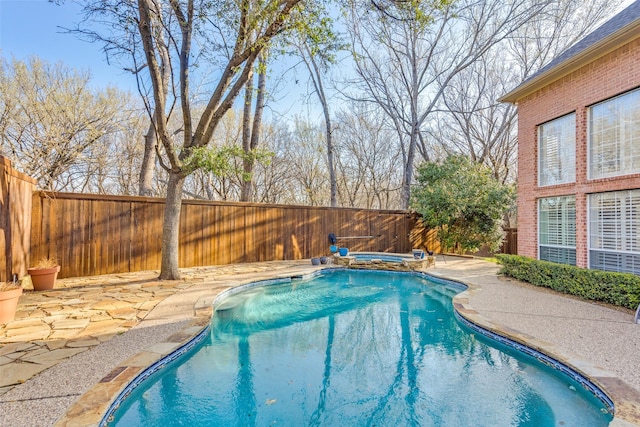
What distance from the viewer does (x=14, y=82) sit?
922 cm

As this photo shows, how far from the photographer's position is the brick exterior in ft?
18.8

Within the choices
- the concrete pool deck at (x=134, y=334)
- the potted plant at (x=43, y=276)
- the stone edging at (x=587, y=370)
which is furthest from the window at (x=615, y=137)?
the potted plant at (x=43, y=276)

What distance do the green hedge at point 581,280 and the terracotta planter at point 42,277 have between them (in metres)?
9.58

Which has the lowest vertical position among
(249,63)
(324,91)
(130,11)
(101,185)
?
(101,185)

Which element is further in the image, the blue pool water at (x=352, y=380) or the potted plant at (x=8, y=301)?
the potted plant at (x=8, y=301)

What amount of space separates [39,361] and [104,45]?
5.80 metres

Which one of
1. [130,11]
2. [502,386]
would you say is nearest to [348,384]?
[502,386]

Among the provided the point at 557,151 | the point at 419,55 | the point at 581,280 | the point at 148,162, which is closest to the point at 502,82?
the point at 419,55

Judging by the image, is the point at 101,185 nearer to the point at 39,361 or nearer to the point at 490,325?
the point at 39,361

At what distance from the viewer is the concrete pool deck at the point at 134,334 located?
7.93 ft

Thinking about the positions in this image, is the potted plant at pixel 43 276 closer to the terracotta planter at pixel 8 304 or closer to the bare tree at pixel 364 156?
the terracotta planter at pixel 8 304

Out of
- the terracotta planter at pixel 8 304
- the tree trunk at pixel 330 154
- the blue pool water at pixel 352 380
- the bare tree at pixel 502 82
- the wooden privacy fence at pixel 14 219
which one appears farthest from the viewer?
the tree trunk at pixel 330 154

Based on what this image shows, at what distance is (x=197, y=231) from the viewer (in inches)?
333

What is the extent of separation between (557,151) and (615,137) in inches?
49.2
